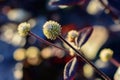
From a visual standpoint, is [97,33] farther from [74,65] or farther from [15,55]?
[74,65]

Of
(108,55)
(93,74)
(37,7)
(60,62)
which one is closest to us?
(108,55)

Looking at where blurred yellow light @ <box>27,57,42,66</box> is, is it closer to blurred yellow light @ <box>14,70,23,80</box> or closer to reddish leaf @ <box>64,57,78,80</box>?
blurred yellow light @ <box>14,70,23,80</box>

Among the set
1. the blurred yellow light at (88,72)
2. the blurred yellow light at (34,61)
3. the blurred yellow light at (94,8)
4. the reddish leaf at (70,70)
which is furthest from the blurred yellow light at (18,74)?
the reddish leaf at (70,70)

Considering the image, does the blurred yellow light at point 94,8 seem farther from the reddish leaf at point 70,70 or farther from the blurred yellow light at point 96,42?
the reddish leaf at point 70,70

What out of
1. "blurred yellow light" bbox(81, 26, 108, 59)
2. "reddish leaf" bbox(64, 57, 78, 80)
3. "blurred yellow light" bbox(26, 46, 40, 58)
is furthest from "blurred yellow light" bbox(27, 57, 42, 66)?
"reddish leaf" bbox(64, 57, 78, 80)

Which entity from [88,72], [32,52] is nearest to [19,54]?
[32,52]

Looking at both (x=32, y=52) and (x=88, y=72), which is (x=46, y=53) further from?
(x=88, y=72)

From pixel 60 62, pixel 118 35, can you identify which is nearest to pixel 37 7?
pixel 60 62
